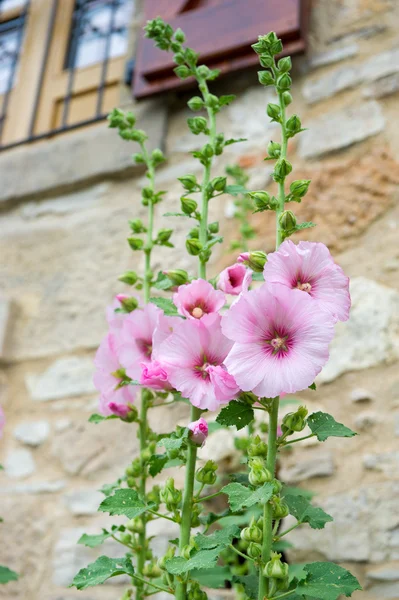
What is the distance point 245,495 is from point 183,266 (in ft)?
3.71

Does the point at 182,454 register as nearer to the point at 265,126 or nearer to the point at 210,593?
the point at 210,593

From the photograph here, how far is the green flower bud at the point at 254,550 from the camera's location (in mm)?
648

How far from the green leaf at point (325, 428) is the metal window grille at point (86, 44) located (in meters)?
1.81

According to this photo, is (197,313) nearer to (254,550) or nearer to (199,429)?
(199,429)

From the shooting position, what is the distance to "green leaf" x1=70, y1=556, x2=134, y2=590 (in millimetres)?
666

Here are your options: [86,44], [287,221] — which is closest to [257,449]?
[287,221]

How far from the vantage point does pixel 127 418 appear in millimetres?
891

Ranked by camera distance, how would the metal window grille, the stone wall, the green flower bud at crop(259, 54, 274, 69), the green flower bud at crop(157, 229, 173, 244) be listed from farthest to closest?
the metal window grille, the stone wall, the green flower bud at crop(157, 229, 173, 244), the green flower bud at crop(259, 54, 274, 69)

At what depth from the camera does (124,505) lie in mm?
698

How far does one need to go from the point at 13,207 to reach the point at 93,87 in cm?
58

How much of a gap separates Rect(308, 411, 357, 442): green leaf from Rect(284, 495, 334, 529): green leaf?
4.2 inches

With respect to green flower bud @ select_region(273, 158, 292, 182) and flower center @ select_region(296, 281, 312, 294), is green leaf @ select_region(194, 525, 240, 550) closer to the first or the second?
flower center @ select_region(296, 281, 312, 294)

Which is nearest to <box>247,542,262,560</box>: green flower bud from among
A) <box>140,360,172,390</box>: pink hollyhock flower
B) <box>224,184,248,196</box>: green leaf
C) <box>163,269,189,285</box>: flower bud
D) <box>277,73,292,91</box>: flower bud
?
<box>140,360,172,390</box>: pink hollyhock flower

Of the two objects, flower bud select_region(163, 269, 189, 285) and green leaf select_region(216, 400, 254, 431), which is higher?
flower bud select_region(163, 269, 189, 285)
